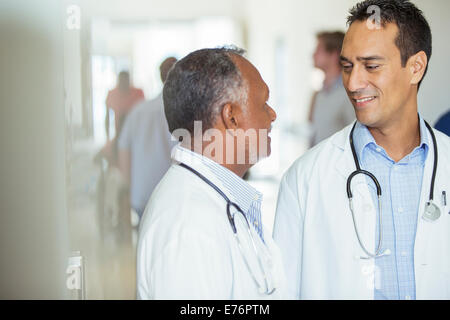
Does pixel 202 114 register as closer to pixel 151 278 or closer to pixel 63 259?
pixel 151 278

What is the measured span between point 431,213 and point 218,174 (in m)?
0.49

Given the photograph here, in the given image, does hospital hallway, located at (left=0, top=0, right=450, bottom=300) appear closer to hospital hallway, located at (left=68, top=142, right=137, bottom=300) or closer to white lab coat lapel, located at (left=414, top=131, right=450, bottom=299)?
hospital hallway, located at (left=68, top=142, right=137, bottom=300)

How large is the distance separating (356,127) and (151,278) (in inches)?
26.5

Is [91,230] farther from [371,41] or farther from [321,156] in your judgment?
[371,41]

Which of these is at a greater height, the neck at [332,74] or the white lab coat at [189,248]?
the neck at [332,74]

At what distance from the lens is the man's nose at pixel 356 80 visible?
122 cm

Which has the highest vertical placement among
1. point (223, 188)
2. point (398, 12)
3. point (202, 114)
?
point (398, 12)

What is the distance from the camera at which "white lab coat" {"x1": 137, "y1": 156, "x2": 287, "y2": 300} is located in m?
0.86

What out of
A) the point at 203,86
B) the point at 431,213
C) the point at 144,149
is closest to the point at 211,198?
the point at 203,86

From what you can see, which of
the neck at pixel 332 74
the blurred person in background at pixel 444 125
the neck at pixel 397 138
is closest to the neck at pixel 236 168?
the neck at pixel 397 138

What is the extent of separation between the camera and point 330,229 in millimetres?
1266

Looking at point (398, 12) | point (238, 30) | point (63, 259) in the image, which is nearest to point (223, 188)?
point (398, 12)

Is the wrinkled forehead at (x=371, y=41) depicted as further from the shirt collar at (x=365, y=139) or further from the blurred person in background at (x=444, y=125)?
the blurred person in background at (x=444, y=125)

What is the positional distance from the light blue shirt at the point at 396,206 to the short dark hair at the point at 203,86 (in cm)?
43
